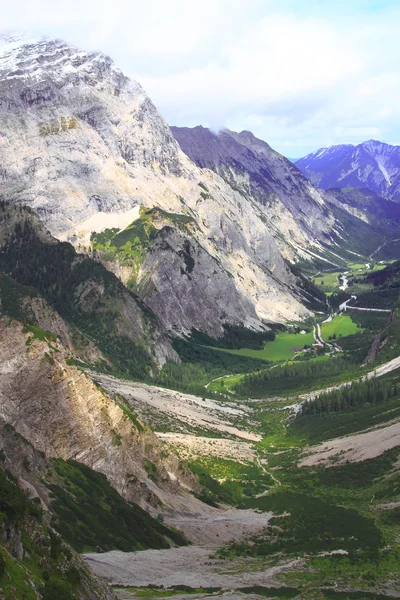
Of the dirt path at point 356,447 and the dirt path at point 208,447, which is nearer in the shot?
the dirt path at point 356,447

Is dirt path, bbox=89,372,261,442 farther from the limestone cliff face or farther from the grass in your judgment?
the grass

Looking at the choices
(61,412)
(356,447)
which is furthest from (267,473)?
(61,412)

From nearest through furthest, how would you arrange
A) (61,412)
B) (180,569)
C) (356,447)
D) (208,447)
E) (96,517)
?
1. (180,569)
2. (96,517)
3. (61,412)
4. (356,447)
5. (208,447)

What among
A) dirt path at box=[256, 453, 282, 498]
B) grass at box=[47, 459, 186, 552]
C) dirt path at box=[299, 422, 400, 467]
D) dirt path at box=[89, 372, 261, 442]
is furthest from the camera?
dirt path at box=[89, 372, 261, 442]

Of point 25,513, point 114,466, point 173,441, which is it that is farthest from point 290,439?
point 25,513

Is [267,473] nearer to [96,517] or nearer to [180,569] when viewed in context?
[180,569]

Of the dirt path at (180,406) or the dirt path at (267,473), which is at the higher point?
the dirt path at (180,406)

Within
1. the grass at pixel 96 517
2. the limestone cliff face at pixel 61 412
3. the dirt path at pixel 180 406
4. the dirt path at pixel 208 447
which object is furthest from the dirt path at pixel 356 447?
the grass at pixel 96 517

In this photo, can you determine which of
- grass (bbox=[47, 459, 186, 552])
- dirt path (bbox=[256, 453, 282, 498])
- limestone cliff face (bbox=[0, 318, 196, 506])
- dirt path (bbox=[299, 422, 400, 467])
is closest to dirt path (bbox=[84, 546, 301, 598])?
grass (bbox=[47, 459, 186, 552])

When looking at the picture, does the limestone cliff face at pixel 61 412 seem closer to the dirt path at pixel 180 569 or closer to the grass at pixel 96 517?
the grass at pixel 96 517

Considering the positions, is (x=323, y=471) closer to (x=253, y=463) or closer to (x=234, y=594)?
(x=253, y=463)
